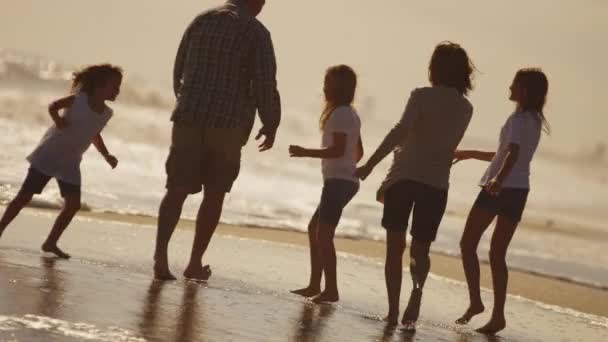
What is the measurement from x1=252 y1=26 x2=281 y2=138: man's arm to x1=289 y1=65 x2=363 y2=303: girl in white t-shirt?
406 mm

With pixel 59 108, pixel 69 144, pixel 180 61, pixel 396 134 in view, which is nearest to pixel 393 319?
pixel 396 134

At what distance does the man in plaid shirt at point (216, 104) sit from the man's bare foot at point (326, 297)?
0.94 m

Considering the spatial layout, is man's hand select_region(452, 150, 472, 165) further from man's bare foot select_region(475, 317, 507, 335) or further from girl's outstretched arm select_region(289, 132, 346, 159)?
man's bare foot select_region(475, 317, 507, 335)

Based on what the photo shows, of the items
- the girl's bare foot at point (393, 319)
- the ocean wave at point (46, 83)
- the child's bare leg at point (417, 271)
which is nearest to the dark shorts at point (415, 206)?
the child's bare leg at point (417, 271)

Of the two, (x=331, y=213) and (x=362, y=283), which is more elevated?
(x=331, y=213)

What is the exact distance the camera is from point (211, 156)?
7164 millimetres

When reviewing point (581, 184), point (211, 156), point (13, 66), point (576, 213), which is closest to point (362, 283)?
point (211, 156)

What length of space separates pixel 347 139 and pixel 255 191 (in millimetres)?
13130

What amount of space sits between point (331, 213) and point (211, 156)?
95 centimetres

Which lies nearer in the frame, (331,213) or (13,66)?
(331,213)

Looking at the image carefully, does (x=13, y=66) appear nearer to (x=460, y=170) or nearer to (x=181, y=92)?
(x=460, y=170)

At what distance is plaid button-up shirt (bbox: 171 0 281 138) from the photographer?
7086 mm

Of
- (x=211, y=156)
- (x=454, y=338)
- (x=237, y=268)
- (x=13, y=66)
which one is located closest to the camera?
(x=454, y=338)

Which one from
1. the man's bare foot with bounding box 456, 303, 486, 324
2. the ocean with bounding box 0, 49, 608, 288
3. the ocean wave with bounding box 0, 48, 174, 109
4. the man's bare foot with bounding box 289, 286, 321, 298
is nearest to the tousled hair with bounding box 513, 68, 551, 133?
the man's bare foot with bounding box 456, 303, 486, 324
